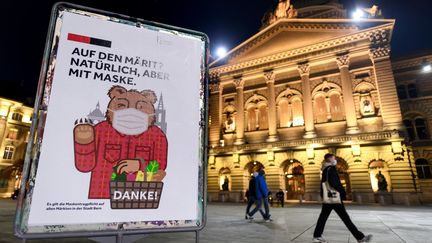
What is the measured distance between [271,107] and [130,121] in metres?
24.1

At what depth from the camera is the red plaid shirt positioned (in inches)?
98.3

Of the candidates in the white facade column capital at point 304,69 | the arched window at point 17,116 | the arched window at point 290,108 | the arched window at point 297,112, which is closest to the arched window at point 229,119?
the arched window at point 290,108

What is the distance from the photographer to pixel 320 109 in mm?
24031

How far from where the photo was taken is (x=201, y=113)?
120 inches

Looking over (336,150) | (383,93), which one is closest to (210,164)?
(336,150)

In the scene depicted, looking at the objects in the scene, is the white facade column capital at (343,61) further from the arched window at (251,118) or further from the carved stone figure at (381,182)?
the carved stone figure at (381,182)

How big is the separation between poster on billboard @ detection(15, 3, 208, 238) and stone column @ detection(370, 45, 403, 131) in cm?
2223

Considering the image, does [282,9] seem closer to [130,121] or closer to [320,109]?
[320,109]

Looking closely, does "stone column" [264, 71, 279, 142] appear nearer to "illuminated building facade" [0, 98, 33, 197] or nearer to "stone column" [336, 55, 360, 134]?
"stone column" [336, 55, 360, 134]

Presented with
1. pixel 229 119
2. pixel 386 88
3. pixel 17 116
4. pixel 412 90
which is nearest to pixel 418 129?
pixel 412 90

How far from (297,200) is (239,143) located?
24.9ft

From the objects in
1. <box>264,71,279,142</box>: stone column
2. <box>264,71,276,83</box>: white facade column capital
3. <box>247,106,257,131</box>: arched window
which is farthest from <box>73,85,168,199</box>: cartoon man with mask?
<box>264,71,276,83</box>: white facade column capital

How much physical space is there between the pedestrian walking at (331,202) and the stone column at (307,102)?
1802cm

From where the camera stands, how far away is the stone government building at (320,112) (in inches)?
802
